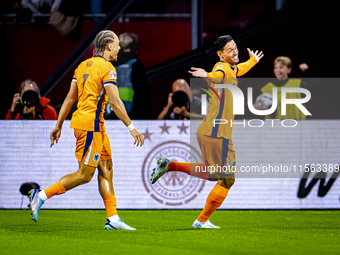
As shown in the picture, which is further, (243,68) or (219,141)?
(243,68)

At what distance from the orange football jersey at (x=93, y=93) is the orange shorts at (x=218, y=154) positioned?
1.02 metres

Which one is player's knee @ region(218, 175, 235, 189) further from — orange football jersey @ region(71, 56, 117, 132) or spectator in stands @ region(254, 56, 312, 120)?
spectator in stands @ region(254, 56, 312, 120)

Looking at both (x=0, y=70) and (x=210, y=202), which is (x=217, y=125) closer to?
(x=210, y=202)

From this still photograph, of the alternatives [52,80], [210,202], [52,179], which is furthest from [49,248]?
[52,80]

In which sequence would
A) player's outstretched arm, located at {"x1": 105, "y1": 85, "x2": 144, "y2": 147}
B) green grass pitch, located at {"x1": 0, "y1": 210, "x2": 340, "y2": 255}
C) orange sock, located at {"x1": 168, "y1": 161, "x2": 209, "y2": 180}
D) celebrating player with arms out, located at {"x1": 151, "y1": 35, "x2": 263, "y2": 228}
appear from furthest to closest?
orange sock, located at {"x1": 168, "y1": 161, "x2": 209, "y2": 180} < celebrating player with arms out, located at {"x1": 151, "y1": 35, "x2": 263, "y2": 228} < player's outstretched arm, located at {"x1": 105, "y1": 85, "x2": 144, "y2": 147} < green grass pitch, located at {"x1": 0, "y1": 210, "x2": 340, "y2": 255}

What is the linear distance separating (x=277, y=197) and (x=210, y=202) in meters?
2.23

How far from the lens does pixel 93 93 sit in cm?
494

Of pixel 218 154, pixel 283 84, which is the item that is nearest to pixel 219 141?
pixel 218 154

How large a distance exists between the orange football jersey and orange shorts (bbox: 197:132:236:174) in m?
1.02

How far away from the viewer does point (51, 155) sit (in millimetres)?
6945

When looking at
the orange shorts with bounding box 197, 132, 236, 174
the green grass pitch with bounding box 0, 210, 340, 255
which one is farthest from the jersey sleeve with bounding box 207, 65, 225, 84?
the green grass pitch with bounding box 0, 210, 340, 255

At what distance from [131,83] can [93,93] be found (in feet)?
9.50

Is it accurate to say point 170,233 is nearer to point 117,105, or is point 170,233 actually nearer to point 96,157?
point 96,157

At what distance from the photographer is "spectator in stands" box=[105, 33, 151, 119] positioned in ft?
25.2
